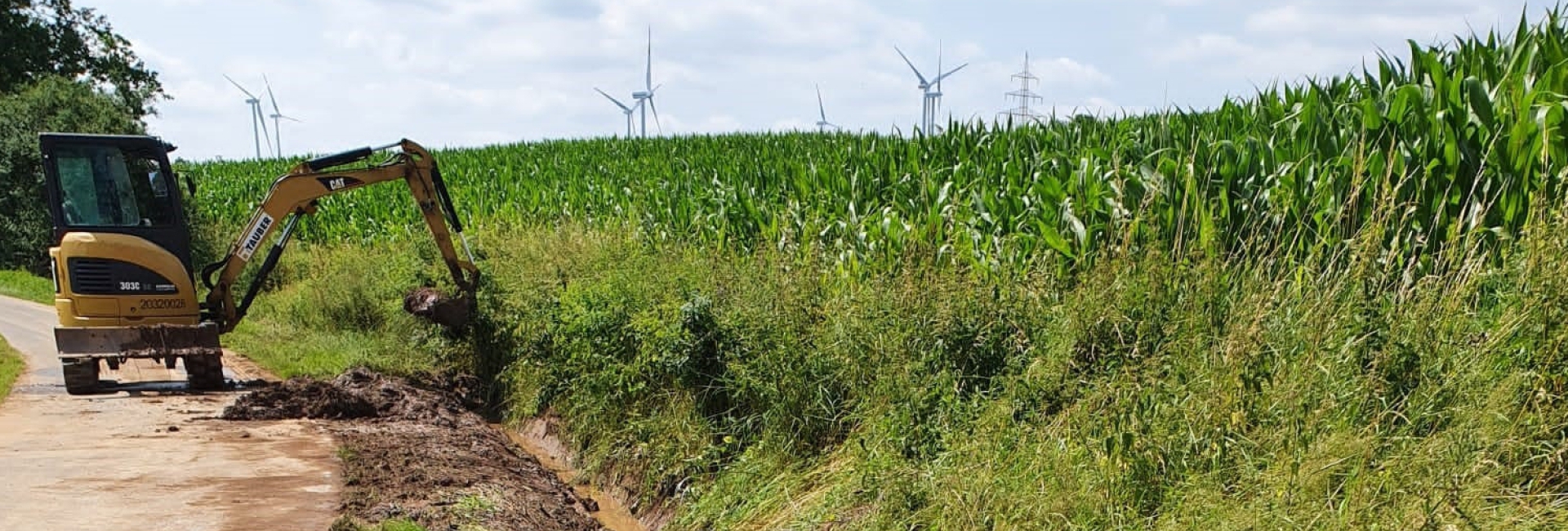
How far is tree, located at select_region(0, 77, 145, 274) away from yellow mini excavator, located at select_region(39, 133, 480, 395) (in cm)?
1625

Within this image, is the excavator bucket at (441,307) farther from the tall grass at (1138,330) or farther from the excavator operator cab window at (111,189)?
the excavator operator cab window at (111,189)

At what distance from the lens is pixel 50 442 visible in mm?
9555

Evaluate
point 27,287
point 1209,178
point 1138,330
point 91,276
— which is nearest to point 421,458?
point 91,276

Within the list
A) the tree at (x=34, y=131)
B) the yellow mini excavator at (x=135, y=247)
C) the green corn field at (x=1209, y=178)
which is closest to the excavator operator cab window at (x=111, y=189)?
the yellow mini excavator at (x=135, y=247)

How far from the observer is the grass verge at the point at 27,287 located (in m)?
22.9

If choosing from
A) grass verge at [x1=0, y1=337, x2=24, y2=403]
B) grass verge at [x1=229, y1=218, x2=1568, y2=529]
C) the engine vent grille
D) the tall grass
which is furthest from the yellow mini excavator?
grass verge at [x1=229, y1=218, x2=1568, y2=529]

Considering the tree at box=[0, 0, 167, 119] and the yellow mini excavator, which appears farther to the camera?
the tree at box=[0, 0, 167, 119]

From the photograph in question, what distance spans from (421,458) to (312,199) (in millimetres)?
4520

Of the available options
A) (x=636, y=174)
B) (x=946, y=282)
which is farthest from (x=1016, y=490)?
(x=636, y=174)

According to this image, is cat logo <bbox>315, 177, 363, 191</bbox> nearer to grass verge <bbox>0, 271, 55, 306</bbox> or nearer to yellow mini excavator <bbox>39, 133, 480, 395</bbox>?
yellow mini excavator <bbox>39, 133, 480, 395</bbox>

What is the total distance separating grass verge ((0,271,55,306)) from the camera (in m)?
22.9

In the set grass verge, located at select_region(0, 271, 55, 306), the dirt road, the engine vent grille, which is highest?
the engine vent grille

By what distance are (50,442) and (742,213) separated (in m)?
6.97

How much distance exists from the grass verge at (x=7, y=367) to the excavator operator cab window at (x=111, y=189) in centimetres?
182
